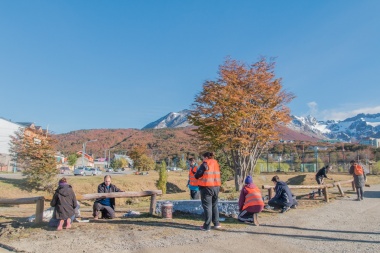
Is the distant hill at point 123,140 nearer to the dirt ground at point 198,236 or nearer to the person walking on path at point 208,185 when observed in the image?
the dirt ground at point 198,236

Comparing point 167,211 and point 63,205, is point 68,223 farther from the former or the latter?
point 167,211

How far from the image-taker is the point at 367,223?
8.66 meters

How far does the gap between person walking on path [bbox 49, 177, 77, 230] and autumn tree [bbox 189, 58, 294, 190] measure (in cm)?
1020

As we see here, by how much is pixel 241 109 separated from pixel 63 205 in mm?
11305

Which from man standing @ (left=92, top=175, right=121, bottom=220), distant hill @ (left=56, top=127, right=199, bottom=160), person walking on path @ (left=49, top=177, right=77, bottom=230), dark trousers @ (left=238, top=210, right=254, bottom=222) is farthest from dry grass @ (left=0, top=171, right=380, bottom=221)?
distant hill @ (left=56, top=127, right=199, bottom=160)

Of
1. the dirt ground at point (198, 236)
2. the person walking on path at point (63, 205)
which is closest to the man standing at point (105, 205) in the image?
the dirt ground at point (198, 236)

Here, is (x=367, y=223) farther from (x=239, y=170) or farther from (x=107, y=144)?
(x=107, y=144)

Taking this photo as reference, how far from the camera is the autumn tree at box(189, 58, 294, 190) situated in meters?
17.4

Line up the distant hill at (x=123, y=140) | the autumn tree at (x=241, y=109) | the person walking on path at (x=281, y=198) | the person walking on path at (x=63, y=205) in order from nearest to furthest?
1. the person walking on path at (x=63, y=205)
2. the person walking on path at (x=281, y=198)
3. the autumn tree at (x=241, y=109)
4. the distant hill at (x=123, y=140)

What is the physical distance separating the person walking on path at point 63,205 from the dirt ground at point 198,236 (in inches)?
11.4

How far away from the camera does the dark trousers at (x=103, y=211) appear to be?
9539mm

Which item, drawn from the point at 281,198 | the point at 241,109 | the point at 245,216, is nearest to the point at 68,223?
the point at 245,216

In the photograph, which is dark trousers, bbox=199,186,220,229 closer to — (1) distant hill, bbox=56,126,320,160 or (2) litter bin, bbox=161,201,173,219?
(2) litter bin, bbox=161,201,173,219

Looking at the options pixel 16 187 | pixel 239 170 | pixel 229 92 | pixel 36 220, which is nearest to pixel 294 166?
pixel 239 170
